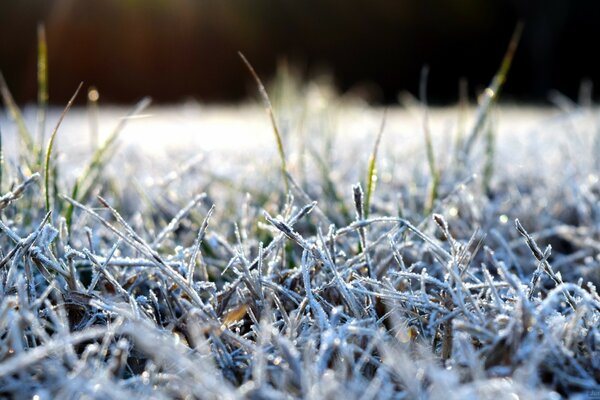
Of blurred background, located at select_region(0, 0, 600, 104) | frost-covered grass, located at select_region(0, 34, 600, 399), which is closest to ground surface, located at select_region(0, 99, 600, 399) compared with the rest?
frost-covered grass, located at select_region(0, 34, 600, 399)

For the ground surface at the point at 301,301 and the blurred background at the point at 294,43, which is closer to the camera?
the ground surface at the point at 301,301

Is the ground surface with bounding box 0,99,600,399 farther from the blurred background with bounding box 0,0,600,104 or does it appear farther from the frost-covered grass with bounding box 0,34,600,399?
the blurred background with bounding box 0,0,600,104

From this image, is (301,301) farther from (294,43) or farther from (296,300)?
(294,43)

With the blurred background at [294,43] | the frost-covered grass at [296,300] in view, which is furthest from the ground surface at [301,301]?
the blurred background at [294,43]

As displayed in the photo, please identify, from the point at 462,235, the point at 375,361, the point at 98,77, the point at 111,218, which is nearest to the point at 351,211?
the point at 462,235

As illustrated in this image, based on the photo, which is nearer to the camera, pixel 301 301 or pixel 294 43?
pixel 301 301

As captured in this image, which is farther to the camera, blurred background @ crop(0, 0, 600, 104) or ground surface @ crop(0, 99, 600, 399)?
blurred background @ crop(0, 0, 600, 104)

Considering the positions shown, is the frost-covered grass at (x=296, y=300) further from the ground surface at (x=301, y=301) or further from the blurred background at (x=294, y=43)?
the blurred background at (x=294, y=43)

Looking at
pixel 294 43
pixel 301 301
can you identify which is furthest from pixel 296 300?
pixel 294 43

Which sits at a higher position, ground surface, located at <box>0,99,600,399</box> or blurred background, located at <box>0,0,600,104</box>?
ground surface, located at <box>0,99,600,399</box>
